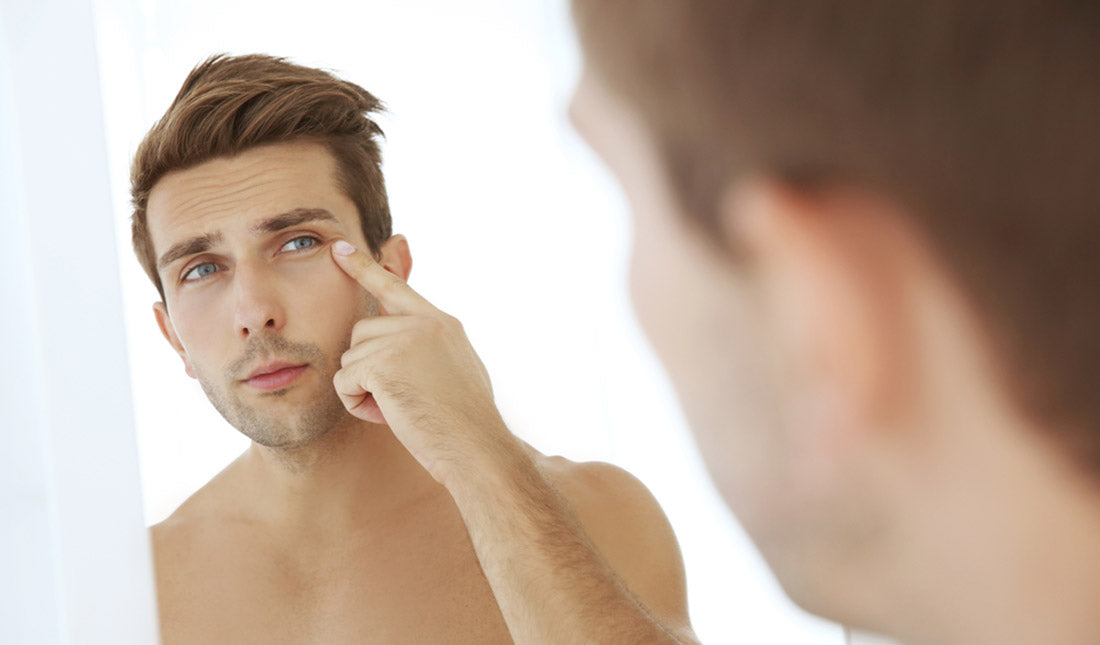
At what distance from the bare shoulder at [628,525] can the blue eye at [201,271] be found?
318 millimetres

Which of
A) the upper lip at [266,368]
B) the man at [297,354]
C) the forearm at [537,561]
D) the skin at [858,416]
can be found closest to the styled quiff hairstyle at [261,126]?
the man at [297,354]

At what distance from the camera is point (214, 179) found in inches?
32.2

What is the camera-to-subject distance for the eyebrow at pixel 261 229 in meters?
0.81

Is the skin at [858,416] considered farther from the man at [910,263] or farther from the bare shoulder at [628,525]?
the bare shoulder at [628,525]

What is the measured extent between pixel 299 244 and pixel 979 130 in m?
0.65

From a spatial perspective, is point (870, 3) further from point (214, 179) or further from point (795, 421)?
point (214, 179)

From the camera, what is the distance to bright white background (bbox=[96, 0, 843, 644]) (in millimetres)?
840

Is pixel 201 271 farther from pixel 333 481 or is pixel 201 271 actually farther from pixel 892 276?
pixel 892 276

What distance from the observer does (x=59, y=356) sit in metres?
0.65

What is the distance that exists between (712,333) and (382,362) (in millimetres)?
514

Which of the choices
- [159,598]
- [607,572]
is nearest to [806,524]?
[607,572]

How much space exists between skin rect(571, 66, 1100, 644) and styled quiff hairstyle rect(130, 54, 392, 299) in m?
0.58

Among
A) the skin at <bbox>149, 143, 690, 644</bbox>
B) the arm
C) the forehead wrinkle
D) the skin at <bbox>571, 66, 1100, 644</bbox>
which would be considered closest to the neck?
the skin at <bbox>149, 143, 690, 644</bbox>

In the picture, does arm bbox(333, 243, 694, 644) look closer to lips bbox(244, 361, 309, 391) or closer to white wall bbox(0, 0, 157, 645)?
lips bbox(244, 361, 309, 391)
